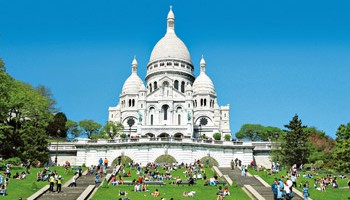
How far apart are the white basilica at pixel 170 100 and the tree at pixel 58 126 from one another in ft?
40.5

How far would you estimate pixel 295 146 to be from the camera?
54.4 metres

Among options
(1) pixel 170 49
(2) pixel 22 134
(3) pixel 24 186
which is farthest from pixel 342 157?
(1) pixel 170 49

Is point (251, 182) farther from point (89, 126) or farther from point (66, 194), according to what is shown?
point (89, 126)

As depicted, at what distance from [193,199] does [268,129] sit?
72.8 meters

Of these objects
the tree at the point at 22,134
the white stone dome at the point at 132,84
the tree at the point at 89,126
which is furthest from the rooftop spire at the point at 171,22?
the tree at the point at 22,134

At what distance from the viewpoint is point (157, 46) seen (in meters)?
116

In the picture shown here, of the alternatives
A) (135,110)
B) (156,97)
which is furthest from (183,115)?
(135,110)

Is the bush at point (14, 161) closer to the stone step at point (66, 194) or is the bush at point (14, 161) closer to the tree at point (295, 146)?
the stone step at point (66, 194)

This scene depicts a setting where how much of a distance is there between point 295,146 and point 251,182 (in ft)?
62.1

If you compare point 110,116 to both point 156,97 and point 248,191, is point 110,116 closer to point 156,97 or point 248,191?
point 156,97

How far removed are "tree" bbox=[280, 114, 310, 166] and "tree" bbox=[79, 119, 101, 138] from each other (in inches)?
1680

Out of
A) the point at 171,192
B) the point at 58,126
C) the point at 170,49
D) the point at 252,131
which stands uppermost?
the point at 170,49

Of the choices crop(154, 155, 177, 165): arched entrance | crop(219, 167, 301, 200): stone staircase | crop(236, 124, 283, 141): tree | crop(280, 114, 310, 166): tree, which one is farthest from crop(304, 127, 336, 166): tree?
crop(219, 167, 301, 200): stone staircase

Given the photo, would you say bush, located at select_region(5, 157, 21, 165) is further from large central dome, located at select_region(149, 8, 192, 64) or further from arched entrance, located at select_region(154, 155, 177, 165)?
large central dome, located at select_region(149, 8, 192, 64)
